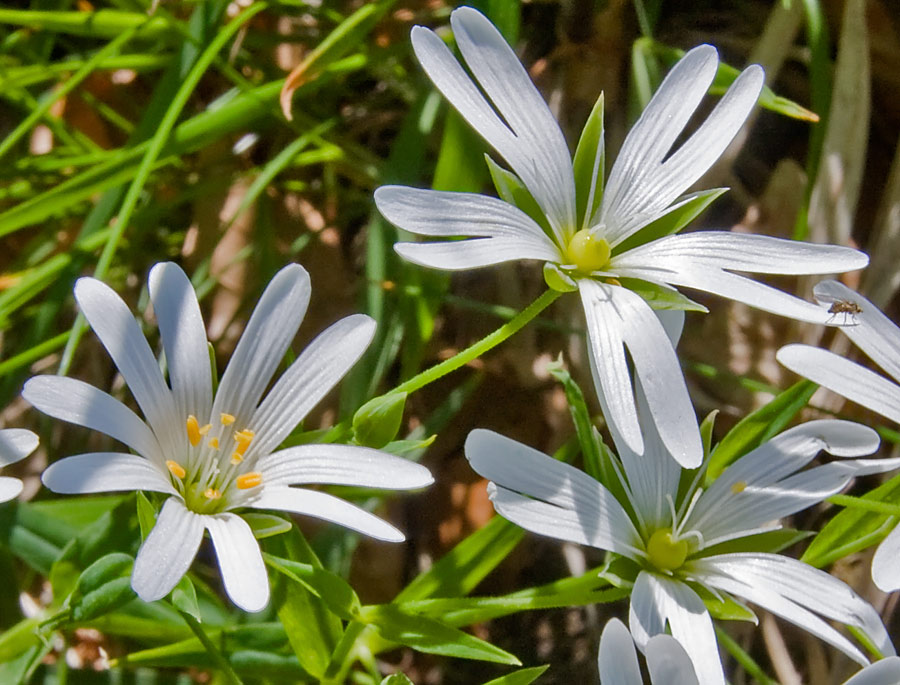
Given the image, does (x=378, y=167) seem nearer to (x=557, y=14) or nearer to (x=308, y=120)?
(x=308, y=120)

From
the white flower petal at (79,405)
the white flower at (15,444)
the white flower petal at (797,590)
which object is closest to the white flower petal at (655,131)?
the white flower petal at (797,590)

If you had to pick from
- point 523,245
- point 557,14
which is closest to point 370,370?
point 523,245

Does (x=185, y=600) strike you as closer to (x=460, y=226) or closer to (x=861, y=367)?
(x=460, y=226)

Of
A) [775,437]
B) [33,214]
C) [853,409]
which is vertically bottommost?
[853,409]

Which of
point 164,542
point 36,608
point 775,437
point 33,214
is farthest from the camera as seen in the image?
point 36,608

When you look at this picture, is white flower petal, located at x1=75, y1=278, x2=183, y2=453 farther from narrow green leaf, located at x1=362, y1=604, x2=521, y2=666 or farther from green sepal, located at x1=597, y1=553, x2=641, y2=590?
green sepal, located at x1=597, y1=553, x2=641, y2=590

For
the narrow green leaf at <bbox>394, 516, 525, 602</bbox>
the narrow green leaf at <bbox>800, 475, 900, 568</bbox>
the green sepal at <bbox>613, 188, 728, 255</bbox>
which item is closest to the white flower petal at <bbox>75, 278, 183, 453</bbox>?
the narrow green leaf at <bbox>394, 516, 525, 602</bbox>
